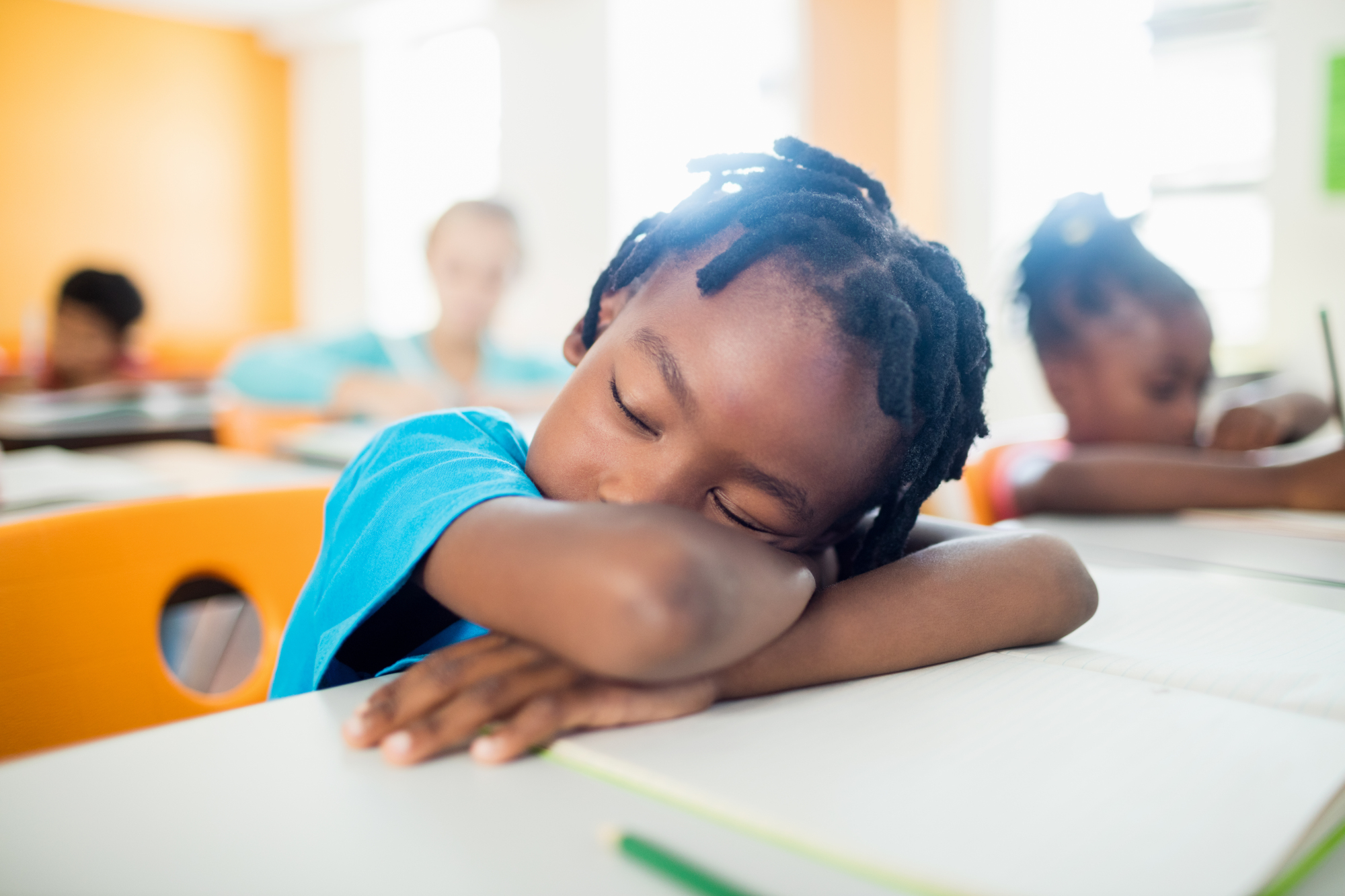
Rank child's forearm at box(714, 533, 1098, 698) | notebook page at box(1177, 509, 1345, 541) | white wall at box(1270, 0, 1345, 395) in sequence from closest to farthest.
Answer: child's forearm at box(714, 533, 1098, 698)
notebook page at box(1177, 509, 1345, 541)
white wall at box(1270, 0, 1345, 395)

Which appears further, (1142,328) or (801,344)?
(1142,328)

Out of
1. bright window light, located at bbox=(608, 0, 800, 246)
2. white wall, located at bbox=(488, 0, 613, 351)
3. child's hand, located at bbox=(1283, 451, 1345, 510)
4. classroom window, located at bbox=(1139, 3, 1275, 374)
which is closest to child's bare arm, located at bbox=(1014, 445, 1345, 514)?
child's hand, located at bbox=(1283, 451, 1345, 510)

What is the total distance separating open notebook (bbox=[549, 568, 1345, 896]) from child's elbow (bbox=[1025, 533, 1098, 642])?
0.03m

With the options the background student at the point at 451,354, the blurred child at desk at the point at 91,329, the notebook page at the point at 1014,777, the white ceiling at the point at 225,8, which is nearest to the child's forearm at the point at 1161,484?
the notebook page at the point at 1014,777

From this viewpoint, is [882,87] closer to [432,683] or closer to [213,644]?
[213,644]

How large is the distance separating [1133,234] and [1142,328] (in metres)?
0.17

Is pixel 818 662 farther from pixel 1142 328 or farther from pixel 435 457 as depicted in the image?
pixel 1142 328

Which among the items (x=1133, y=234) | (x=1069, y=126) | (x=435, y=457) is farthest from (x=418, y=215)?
(x=435, y=457)

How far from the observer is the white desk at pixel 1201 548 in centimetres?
92

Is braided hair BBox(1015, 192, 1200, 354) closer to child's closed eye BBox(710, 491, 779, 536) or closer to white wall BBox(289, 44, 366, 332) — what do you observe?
child's closed eye BBox(710, 491, 779, 536)

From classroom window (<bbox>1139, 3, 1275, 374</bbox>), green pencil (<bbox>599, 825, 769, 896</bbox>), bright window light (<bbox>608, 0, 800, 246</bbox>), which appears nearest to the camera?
green pencil (<bbox>599, 825, 769, 896</bbox>)

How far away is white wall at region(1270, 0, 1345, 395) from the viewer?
9.64 ft

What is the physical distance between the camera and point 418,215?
682 centimetres

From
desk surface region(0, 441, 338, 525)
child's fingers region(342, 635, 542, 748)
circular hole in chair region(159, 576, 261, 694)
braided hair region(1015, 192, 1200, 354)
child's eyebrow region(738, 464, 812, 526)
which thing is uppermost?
braided hair region(1015, 192, 1200, 354)
